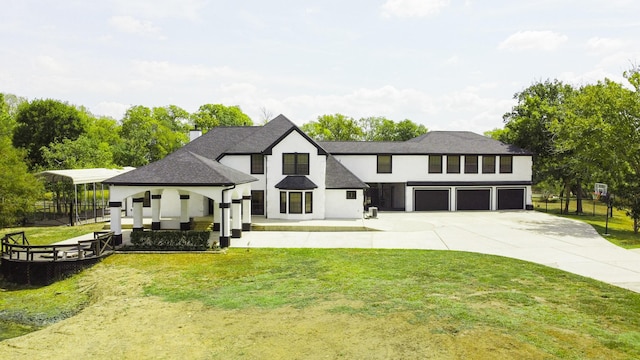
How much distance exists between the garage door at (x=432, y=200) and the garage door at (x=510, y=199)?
17.2 feet

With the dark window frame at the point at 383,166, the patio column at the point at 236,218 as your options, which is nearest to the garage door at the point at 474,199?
the dark window frame at the point at 383,166

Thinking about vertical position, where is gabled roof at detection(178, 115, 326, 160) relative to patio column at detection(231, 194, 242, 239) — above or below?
above

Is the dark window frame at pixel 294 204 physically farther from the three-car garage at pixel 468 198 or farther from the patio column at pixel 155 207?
the three-car garage at pixel 468 198

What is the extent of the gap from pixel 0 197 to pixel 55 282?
1459cm

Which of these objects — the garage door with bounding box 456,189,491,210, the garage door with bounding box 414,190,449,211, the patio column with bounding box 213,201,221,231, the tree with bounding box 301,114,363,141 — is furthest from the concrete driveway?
the tree with bounding box 301,114,363,141

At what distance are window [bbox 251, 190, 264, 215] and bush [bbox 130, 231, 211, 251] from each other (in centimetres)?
1149

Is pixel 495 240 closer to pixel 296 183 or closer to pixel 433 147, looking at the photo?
pixel 296 183

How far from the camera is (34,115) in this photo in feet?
166

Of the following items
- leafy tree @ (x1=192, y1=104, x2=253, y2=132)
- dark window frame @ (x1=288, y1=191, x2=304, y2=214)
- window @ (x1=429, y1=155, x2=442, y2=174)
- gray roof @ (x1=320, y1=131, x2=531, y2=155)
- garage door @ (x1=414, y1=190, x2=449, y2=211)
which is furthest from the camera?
leafy tree @ (x1=192, y1=104, x2=253, y2=132)

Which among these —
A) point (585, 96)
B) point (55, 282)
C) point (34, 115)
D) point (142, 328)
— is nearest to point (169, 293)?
point (142, 328)

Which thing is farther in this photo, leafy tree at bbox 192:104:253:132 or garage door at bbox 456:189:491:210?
leafy tree at bbox 192:104:253:132

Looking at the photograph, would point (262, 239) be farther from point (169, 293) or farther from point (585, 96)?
point (585, 96)

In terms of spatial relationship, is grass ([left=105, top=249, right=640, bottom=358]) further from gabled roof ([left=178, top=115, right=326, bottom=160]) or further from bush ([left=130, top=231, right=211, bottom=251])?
gabled roof ([left=178, top=115, right=326, bottom=160])

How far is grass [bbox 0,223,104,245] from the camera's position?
2533 centimetres
